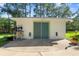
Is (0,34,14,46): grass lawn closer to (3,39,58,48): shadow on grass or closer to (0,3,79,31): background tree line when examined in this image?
(3,39,58,48): shadow on grass

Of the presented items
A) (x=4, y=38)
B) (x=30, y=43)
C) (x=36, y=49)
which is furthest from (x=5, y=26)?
(x=36, y=49)

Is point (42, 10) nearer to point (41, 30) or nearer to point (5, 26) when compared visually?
point (41, 30)

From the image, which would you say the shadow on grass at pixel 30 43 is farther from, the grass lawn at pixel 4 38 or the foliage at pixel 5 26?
the foliage at pixel 5 26

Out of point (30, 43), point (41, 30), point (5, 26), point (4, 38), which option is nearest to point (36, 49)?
point (30, 43)

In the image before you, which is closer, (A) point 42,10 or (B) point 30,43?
(A) point 42,10

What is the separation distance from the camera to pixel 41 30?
34.0 ft

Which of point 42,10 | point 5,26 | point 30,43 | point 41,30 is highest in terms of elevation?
point 42,10

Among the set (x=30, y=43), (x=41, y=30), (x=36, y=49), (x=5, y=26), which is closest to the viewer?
(x=5, y=26)

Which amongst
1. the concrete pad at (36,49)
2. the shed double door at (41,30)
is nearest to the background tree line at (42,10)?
the shed double door at (41,30)

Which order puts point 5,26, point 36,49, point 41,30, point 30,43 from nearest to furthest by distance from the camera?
point 5,26 → point 36,49 → point 30,43 → point 41,30

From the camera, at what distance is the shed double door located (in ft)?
33.8

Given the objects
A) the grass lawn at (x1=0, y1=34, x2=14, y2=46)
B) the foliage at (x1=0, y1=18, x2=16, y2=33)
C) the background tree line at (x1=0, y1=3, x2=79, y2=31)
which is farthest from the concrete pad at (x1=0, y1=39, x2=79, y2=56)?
the background tree line at (x1=0, y1=3, x2=79, y2=31)

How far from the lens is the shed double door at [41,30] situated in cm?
1029

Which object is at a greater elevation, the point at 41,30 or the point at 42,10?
the point at 42,10
